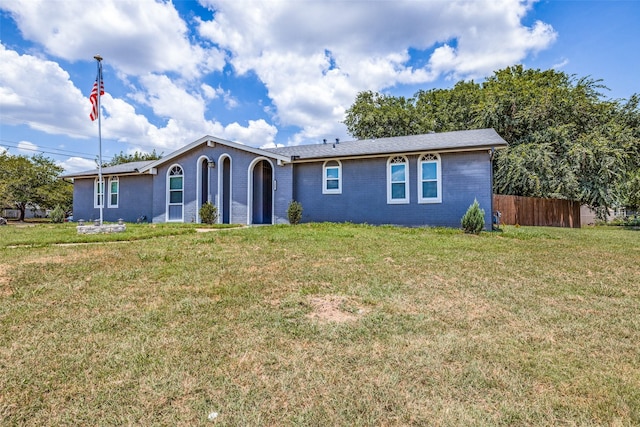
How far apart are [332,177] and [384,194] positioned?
2.25m

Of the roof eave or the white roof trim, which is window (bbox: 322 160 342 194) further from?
the white roof trim

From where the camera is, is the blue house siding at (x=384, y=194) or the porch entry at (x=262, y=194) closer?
the blue house siding at (x=384, y=194)

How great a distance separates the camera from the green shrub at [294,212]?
535 inches

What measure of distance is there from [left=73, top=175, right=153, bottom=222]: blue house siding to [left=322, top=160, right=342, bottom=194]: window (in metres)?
9.26

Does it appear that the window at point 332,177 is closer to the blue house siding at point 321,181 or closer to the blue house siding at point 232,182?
the blue house siding at point 321,181

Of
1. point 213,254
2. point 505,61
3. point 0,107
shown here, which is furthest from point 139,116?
point 505,61

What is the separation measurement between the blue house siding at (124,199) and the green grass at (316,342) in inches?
465

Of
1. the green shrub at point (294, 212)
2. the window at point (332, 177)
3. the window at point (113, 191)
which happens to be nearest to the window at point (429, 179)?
the window at point (332, 177)

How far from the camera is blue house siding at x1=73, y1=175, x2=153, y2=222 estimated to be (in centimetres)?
1752

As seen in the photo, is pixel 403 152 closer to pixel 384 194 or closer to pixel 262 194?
pixel 384 194

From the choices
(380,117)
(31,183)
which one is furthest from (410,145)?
(31,183)

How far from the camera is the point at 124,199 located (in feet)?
59.3

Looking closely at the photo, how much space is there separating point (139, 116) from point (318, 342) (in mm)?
30008

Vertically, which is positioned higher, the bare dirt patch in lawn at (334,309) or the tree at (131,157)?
the tree at (131,157)
